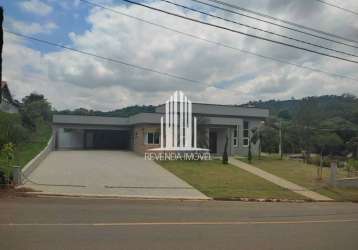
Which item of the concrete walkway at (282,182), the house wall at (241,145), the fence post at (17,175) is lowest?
the concrete walkway at (282,182)

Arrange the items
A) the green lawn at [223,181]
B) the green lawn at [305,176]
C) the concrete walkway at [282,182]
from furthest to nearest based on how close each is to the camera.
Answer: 1. the green lawn at [305,176]
2. the concrete walkway at [282,182]
3. the green lawn at [223,181]

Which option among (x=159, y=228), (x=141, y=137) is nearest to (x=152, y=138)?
(x=141, y=137)

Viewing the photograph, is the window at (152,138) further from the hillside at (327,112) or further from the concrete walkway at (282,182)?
the hillside at (327,112)

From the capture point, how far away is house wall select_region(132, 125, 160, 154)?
136 feet

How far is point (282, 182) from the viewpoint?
27.6 meters

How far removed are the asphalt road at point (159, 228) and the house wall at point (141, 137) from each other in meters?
26.6

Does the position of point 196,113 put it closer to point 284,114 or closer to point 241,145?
point 241,145

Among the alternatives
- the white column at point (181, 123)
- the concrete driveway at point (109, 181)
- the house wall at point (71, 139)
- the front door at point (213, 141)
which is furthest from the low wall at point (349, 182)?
the house wall at point (71, 139)

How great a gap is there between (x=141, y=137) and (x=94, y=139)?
16.6m

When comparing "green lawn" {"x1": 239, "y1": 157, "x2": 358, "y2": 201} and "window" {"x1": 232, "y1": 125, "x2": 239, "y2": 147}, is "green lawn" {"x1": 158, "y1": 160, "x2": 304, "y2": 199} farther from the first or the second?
"window" {"x1": 232, "y1": 125, "x2": 239, "y2": 147}

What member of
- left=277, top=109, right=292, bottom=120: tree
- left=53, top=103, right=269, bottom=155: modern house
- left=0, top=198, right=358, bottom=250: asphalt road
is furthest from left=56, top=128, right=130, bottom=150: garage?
left=277, top=109, right=292, bottom=120: tree

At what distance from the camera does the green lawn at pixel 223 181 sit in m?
22.2

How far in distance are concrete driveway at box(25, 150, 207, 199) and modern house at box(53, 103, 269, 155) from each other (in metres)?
8.89

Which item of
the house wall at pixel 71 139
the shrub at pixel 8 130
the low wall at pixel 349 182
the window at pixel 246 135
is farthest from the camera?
the house wall at pixel 71 139
